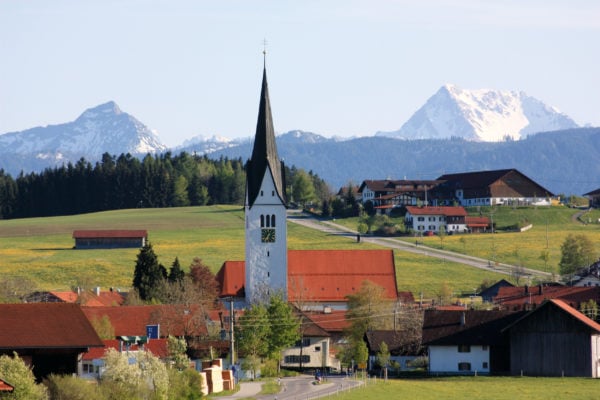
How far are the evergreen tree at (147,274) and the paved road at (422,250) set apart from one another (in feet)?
139

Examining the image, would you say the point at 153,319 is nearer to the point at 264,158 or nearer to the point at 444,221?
the point at 264,158

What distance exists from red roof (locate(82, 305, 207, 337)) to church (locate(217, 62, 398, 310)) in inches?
510

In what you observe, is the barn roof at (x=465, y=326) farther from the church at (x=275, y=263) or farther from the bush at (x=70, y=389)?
the bush at (x=70, y=389)

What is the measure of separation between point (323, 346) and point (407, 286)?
3205 cm

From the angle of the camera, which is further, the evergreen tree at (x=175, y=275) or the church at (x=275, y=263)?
the evergreen tree at (x=175, y=275)

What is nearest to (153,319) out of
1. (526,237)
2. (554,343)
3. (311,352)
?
(311,352)

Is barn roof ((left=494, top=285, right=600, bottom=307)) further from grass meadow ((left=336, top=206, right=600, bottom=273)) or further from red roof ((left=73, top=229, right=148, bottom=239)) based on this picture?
red roof ((left=73, top=229, right=148, bottom=239))

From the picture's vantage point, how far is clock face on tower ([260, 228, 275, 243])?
331 ft

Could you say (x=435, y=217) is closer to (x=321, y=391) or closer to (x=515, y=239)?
(x=515, y=239)

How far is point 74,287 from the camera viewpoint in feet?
373

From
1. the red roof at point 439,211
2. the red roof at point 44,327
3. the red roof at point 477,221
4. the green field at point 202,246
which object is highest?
the red roof at point 439,211

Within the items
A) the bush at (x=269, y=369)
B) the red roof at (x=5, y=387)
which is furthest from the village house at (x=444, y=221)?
the red roof at (x=5, y=387)

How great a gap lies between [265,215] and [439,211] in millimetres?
87605

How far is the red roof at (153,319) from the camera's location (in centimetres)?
8500
